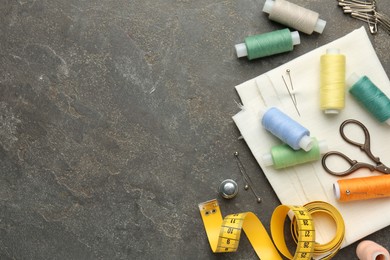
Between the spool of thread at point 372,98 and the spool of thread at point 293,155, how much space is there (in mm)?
198

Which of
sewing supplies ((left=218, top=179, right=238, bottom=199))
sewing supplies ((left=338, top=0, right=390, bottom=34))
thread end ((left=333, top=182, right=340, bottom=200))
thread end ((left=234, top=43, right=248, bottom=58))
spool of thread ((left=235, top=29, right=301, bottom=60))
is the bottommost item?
sewing supplies ((left=218, top=179, right=238, bottom=199))

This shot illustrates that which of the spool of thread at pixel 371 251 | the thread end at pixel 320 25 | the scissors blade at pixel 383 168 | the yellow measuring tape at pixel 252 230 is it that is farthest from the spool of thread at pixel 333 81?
the spool of thread at pixel 371 251

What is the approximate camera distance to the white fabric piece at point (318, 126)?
2059 mm

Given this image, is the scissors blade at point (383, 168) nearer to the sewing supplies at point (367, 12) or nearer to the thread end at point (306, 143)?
the thread end at point (306, 143)

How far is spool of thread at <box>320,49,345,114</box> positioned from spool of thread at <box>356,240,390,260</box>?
0.47 meters

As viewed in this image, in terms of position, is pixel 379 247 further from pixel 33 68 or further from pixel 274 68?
pixel 33 68

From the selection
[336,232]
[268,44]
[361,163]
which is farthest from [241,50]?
[336,232]

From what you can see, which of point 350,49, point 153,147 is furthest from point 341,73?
point 153,147

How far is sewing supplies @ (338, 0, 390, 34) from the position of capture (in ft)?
6.95

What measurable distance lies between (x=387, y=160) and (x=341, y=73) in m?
0.34

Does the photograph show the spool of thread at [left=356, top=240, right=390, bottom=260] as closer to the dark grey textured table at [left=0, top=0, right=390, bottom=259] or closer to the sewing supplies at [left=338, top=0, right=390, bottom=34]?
the dark grey textured table at [left=0, top=0, right=390, bottom=259]

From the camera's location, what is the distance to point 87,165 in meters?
2.10

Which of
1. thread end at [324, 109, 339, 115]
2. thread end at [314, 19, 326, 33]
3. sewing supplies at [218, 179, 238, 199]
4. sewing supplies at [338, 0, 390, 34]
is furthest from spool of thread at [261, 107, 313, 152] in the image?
sewing supplies at [338, 0, 390, 34]

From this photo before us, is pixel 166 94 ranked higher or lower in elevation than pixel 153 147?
higher
